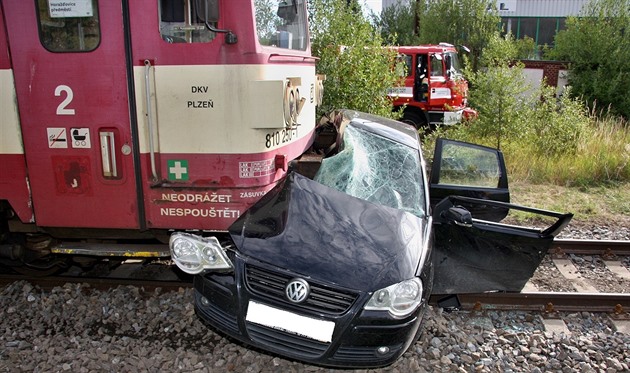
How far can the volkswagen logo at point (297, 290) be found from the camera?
130 inches

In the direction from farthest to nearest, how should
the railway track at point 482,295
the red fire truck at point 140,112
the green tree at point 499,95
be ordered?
the green tree at point 499,95, the railway track at point 482,295, the red fire truck at point 140,112

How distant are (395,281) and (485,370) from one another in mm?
1155

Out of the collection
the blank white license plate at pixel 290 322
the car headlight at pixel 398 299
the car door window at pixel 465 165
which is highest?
the car door window at pixel 465 165

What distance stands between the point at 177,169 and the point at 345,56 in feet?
17.9

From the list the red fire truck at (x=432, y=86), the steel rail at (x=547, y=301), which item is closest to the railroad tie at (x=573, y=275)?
the steel rail at (x=547, y=301)

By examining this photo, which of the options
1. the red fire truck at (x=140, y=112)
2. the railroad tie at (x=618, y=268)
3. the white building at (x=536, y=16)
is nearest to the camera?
the red fire truck at (x=140, y=112)

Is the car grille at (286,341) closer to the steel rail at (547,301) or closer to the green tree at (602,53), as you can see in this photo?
the steel rail at (547,301)

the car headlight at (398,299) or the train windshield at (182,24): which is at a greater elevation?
the train windshield at (182,24)

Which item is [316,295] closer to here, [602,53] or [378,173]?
[378,173]

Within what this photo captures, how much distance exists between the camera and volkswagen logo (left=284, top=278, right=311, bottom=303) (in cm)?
330

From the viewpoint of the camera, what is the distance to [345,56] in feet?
29.7

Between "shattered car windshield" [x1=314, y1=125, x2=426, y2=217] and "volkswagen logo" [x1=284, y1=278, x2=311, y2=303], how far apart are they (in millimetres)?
1042

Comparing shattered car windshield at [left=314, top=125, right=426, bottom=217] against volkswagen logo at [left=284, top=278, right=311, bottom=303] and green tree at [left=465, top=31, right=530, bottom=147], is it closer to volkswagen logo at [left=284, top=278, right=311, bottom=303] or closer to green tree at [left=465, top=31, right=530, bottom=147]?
volkswagen logo at [left=284, top=278, right=311, bottom=303]

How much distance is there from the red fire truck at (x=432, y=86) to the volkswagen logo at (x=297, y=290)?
36.7 feet
